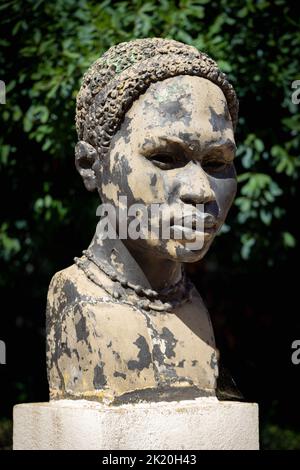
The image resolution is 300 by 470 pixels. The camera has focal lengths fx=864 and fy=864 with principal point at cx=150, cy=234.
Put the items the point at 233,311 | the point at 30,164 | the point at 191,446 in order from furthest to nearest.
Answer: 1. the point at 233,311
2. the point at 30,164
3. the point at 191,446

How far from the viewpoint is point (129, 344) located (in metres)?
3.73

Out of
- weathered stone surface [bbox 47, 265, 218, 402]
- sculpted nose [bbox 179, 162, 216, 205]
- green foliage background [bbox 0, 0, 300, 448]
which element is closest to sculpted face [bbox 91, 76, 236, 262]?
sculpted nose [bbox 179, 162, 216, 205]

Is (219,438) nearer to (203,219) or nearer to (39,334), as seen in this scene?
(203,219)

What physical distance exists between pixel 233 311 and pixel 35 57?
363 centimetres

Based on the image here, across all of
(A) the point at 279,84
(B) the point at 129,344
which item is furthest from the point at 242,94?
(B) the point at 129,344

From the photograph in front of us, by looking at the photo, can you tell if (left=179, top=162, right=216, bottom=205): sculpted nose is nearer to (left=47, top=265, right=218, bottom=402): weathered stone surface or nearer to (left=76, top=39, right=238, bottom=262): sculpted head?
(left=76, top=39, right=238, bottom=262): sculpted head

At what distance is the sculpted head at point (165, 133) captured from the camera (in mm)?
3746

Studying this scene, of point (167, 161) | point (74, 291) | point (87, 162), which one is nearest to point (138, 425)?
point (74, 291)

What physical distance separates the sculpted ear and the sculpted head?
0.07 meters

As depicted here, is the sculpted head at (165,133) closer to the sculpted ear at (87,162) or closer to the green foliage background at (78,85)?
the sculpted ear at (87,162)

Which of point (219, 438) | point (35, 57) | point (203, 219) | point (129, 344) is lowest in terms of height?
point (219, 438)

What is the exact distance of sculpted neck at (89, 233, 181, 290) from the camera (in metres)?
3.97

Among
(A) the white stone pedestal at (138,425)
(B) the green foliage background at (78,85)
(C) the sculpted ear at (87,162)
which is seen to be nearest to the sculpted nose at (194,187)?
(C) the sculpted ear at (87,162)

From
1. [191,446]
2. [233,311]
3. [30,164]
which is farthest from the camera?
[233,311]
